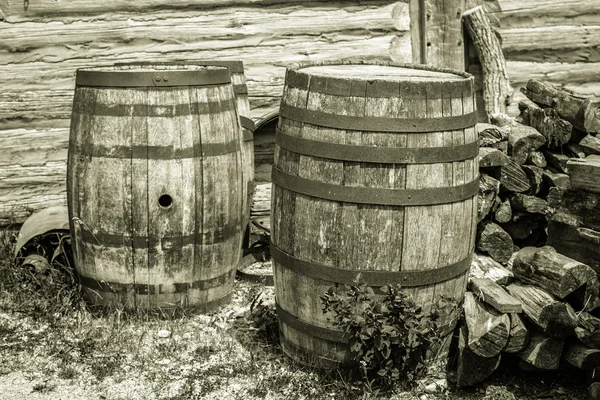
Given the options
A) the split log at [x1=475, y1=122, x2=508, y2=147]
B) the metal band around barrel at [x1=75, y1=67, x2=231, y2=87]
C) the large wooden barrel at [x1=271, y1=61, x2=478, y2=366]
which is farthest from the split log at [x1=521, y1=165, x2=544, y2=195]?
the metal band around barrel at [x1=75, y1=67, x2=231, y2=87]

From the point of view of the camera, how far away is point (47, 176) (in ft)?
19.2

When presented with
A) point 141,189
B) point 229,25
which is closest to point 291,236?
point 141,189

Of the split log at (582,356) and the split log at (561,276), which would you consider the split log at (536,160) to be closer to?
the split log at (561,276)

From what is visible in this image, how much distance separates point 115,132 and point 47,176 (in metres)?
1.83

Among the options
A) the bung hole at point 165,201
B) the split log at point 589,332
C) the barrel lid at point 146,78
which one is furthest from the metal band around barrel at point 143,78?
the split log at point 589,332

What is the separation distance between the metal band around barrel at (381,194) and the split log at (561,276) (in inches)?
20.8

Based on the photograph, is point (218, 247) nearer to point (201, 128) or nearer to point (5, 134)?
point (201, 128)

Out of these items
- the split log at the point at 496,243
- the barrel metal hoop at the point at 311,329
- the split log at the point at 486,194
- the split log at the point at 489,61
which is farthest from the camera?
the split log at the point at 489,61

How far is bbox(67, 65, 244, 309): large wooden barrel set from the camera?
13.9 feet

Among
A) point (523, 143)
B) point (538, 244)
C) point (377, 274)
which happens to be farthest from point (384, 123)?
point (538, 244)

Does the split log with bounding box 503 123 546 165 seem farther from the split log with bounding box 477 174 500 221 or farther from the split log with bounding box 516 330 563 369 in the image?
the split log with bounding box 516 330 563 369

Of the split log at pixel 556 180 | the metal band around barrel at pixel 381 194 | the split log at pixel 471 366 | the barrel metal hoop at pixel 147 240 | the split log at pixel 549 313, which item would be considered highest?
the metal band around barrel at pixel 381 194

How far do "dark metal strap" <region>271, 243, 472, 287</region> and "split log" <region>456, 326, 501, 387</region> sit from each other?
31cm

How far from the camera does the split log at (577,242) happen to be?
406 centimetres
